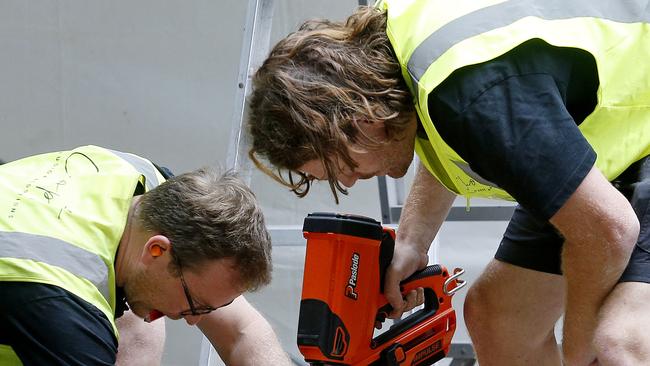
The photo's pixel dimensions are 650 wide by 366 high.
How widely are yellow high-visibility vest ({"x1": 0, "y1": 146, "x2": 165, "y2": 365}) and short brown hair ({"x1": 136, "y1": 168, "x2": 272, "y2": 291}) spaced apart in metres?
0.07

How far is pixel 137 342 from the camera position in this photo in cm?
213

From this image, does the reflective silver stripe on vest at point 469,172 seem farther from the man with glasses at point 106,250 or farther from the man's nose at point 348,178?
the man with glasses at point 106,250

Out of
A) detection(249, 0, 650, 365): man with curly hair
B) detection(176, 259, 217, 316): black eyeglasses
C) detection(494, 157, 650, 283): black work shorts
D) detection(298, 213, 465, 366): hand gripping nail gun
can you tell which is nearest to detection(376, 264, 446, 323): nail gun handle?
detection(298, 213, 465, 366): hand gripping nail gun

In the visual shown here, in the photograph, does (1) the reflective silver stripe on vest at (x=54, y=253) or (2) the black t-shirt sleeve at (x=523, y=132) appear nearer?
(2) the black t-shirt sleeve at (x=523, y=132)

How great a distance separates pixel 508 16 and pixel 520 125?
0.67 feet

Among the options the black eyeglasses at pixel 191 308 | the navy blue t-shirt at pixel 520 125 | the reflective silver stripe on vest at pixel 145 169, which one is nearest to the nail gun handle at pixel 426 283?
the black eyeglasses at pixel 191 308

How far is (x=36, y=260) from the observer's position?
1607mm

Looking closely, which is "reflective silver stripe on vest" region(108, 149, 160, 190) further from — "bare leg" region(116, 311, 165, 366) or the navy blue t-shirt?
the navy blue t-shirt

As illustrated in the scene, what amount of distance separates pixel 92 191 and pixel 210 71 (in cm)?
154

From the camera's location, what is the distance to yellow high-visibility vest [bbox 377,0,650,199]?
1.52 m

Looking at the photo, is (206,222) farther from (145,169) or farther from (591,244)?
(591,244)

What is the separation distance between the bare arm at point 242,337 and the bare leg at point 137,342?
11cm

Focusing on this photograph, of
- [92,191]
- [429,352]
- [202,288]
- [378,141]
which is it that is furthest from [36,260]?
[429,352]

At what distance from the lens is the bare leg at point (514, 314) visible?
6.74ft
